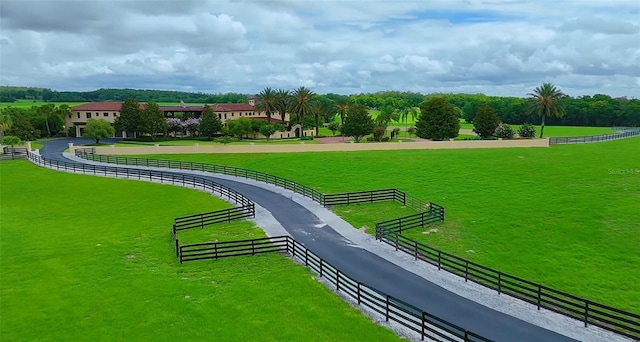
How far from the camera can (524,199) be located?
42.0 meters

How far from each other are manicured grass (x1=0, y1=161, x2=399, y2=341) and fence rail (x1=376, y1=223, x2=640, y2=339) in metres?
7.11

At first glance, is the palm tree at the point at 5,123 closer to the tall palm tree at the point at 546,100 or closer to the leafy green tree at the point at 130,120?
the leafy green tree at the point at 130,120

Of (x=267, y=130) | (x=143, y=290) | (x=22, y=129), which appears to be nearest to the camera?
(x=143, y=290)

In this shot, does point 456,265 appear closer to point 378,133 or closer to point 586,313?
point 586,313

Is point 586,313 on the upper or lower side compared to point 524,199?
lower

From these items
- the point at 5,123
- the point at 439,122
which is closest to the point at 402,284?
the point at 439,122

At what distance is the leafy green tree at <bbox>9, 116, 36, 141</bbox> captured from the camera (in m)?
93.8

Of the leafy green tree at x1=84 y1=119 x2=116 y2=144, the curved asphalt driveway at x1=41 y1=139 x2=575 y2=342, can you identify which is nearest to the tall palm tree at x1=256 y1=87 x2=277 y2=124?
the leafy green tree at x1=84 y1=119 x2=116 y2=144

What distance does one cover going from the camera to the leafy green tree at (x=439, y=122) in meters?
90.4

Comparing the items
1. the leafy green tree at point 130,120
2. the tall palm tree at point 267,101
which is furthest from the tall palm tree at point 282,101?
the leafy green tree at point 130,120

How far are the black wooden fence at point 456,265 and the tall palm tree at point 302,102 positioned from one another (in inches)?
1934

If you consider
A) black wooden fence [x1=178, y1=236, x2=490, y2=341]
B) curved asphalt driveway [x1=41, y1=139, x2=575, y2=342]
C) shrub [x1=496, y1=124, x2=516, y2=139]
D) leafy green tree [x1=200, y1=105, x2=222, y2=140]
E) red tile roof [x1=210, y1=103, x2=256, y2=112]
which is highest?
red tile roof [x1=210, y1=103, x2=256, y2=112]

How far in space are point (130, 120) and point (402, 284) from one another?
85316 millimetres

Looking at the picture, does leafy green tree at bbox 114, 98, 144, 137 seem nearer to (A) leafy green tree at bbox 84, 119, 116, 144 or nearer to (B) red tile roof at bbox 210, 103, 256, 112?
(A) leafy green tree at bbox 84, 119, 116, 144
